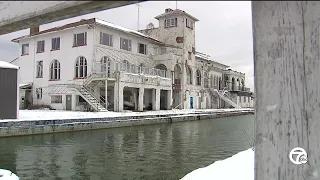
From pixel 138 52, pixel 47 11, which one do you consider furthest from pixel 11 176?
pixel 138 52

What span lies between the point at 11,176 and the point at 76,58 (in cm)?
2750

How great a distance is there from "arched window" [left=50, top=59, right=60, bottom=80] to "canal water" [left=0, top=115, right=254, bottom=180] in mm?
17891

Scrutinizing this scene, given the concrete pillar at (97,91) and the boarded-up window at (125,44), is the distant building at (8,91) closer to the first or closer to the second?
the concrete pillar at (97,91)

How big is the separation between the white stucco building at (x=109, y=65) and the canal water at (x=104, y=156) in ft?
42.1

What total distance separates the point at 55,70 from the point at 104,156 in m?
24.0

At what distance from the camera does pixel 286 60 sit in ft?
4.53

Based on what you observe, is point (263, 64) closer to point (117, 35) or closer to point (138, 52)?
point (117, 35)

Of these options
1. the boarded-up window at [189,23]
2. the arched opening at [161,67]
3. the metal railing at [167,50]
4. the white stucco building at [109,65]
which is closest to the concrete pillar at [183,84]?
the white stucco building at [109,65]

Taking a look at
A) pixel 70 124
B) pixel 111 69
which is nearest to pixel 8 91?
pixel 70 124

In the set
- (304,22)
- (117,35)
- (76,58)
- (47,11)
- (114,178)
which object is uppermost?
(117,35)

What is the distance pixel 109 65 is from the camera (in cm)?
2969

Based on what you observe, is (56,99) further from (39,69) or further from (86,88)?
(39,69)

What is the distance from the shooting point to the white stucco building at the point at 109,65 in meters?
28.6

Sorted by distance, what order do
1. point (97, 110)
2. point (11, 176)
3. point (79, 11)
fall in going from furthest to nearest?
point (97, 110) → point (11, 176) → point (79, 11)
